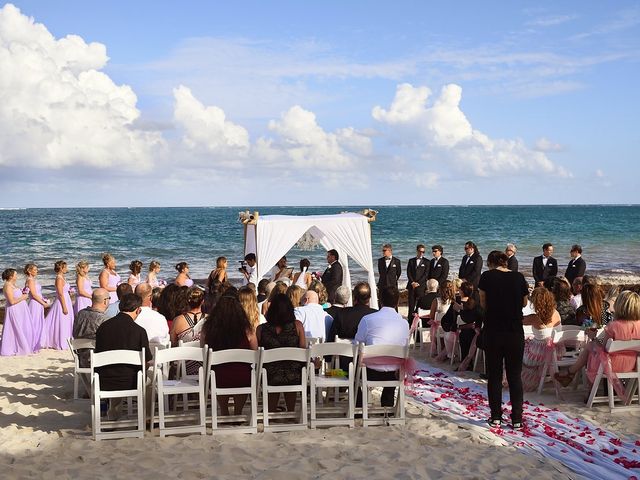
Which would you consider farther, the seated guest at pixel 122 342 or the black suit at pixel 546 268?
the black suit at pixel 546 268

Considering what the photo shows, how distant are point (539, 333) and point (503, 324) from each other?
1.84m

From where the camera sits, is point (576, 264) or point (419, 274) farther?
point (419, 274)

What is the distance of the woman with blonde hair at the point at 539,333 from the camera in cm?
728

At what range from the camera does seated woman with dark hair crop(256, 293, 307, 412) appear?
5809 millimetres

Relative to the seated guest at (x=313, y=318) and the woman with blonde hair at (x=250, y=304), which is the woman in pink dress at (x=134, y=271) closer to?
the seated guest at (x=313, y=318)

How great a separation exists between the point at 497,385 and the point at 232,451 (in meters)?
2.31

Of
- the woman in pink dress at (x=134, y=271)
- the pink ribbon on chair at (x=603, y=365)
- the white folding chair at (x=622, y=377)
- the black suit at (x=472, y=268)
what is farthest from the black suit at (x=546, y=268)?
the woman in pink dress at (x=134, y=271)

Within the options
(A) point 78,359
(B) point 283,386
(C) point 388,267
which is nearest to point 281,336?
(B) point 283,386

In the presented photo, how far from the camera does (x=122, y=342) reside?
5.74m

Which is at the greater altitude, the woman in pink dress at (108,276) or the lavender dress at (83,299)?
the woman in pink dress at (108,276)

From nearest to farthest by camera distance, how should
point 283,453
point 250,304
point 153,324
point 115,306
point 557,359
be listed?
point 283,453 < point 250,304 < point 153,324 < point 557,359 < point 115,306

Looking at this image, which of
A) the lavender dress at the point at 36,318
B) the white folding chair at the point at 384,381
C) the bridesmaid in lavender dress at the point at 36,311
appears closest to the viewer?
the white folding chair at the point at 384,381

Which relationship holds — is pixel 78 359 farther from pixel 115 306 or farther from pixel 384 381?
pixel 384 381

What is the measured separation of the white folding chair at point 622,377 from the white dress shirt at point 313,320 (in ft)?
8.74
